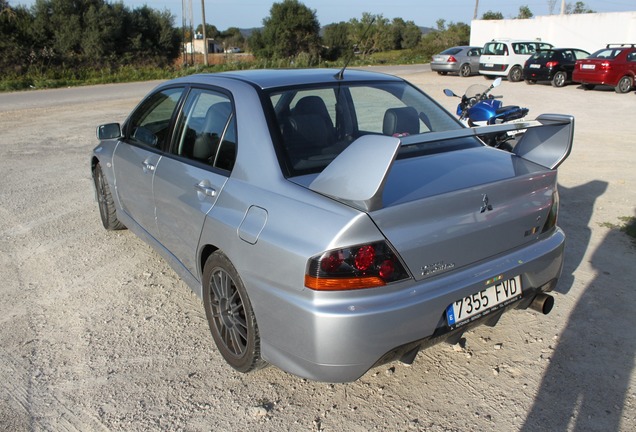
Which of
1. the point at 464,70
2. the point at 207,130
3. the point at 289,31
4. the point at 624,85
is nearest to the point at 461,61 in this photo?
the point at 464,70

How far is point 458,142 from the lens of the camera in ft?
11.4

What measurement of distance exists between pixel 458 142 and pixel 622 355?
159 centimetres

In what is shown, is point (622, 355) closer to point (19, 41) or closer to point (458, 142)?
point (458, 142)

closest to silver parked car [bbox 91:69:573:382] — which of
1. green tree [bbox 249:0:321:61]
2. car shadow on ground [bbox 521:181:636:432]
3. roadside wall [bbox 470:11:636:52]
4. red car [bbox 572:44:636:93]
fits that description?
car shadow on ground [bbox 521:181:636:432]

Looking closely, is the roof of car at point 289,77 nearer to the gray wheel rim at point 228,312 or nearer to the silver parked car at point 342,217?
the silver parked car at point 342,217

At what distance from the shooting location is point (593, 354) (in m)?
3.27

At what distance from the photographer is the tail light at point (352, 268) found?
7.92ft

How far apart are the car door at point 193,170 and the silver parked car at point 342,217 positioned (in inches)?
0.5

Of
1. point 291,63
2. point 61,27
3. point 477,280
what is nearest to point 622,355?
point 477,280

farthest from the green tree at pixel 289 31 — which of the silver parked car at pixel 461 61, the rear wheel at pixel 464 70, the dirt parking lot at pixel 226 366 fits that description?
the dirt parking lot at pixel 226 366

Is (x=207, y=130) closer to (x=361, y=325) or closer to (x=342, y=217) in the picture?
(x=342, y=217)

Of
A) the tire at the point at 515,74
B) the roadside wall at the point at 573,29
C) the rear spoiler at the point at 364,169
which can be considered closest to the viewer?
the rear spoiler at the point at 364,169

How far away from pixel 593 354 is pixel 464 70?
26.6m

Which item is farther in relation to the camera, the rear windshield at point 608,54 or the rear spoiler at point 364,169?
the rear windshield at point 608,54
